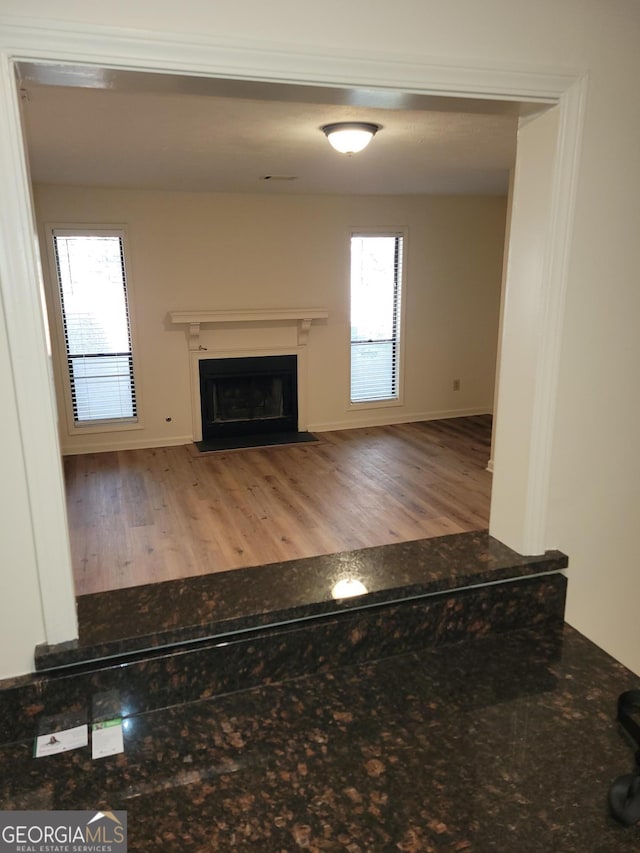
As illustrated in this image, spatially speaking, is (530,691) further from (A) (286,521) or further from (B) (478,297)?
(B) (478,297)

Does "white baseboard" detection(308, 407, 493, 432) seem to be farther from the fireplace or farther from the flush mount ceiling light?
the flush mount ceiling light

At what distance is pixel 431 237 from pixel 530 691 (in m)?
6.01

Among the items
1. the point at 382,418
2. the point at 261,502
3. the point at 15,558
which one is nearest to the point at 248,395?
the point at 382,418

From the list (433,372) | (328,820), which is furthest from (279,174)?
(328,820)

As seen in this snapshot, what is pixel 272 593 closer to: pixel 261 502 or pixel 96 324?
pixel 261 502

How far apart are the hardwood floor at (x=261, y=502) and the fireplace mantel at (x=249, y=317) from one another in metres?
1.14

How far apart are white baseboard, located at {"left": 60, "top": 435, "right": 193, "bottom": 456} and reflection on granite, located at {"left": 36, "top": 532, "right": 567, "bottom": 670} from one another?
15.9 ft

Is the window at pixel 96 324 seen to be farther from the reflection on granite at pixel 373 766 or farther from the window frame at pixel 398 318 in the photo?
the reflection on granite at pixel 373 766

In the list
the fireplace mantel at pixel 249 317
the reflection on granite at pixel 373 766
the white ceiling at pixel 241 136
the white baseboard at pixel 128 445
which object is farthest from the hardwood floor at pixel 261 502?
the white ceiling at pixel 241 136

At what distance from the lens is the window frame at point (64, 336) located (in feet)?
18.1

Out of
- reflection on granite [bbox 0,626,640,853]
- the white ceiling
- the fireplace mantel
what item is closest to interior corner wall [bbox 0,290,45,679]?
reflection on granite [bbox 0,626,640,853]

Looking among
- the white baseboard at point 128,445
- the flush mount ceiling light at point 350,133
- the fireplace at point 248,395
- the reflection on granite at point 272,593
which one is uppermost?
the flush mount ceiling light at point 350,133

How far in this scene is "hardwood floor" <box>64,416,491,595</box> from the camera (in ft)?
12.4

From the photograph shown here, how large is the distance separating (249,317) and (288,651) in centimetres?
506
